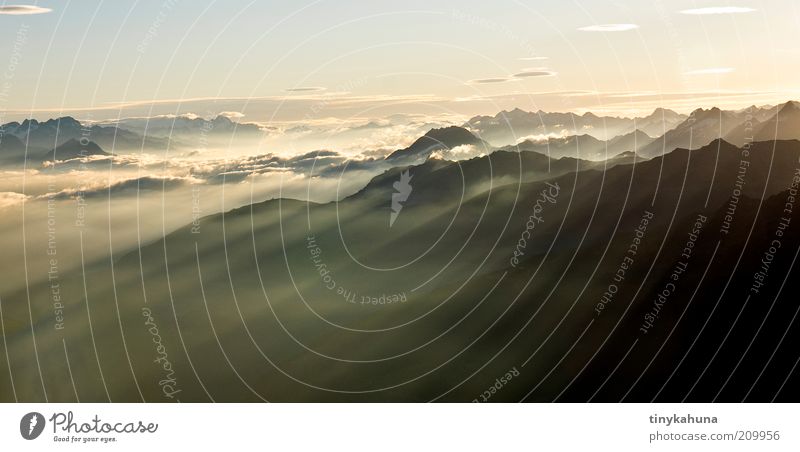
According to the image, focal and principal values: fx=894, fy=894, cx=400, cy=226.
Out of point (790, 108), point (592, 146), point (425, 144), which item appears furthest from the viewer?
point (592, 146)

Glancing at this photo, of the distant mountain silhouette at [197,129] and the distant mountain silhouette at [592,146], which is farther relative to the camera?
the distant mountain silhouette at [592,146]

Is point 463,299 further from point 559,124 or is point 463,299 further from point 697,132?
point 697,132

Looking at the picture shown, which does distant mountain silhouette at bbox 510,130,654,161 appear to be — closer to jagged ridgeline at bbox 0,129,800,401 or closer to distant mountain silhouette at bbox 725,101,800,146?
jagged ridgeline at bbox 0,129,800,401

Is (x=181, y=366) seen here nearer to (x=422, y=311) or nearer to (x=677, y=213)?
(x=422, y=311)

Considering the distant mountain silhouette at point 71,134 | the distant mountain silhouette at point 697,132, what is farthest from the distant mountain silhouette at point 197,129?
the distant mountain silhouette at point 697,132

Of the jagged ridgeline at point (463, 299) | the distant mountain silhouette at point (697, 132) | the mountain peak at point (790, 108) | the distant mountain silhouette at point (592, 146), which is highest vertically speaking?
the mountain peak at point (790, 108)

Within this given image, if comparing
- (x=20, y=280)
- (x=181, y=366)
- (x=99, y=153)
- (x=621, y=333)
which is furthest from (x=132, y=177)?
(x=621, y=333)

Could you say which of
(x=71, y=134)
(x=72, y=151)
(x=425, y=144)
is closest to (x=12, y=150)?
(x=71, y=134)

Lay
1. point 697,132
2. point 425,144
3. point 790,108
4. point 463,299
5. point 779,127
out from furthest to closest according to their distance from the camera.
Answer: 1. point 779,127
2. point 697,132
3. point 790,108
4. point 463,299
5. point 425,144

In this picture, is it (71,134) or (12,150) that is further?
(12,150)

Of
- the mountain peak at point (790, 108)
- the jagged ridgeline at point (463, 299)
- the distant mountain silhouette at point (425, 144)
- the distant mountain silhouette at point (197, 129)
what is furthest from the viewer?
the mountain peak at point (790, 108)

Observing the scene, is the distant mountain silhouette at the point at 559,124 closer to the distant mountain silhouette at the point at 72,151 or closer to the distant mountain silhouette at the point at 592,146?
the distant mountain silhouette at the point at 592,146

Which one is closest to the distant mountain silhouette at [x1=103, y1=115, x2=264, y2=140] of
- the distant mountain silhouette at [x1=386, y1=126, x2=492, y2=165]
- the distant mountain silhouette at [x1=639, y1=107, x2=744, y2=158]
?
the distant mountain silhouette at [x1=386, y1=126, x2=492, y2=165]
